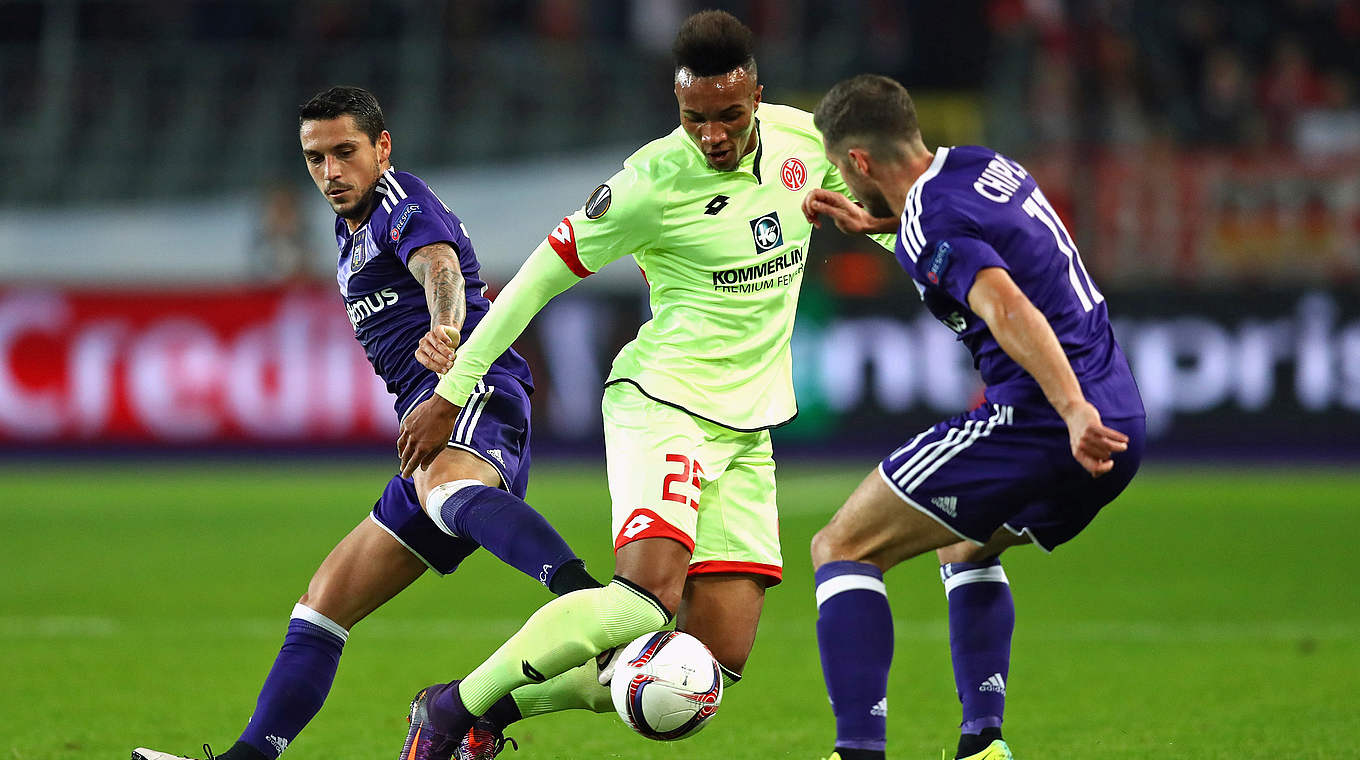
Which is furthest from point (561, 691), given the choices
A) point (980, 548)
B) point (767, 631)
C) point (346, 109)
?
point (767, 631)

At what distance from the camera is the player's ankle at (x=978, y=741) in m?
4.69

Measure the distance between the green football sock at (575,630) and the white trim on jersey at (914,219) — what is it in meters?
1.21

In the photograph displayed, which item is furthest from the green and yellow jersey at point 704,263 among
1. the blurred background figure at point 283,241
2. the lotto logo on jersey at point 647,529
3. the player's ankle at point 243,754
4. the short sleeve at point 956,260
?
the blurred background figure at point 283,241

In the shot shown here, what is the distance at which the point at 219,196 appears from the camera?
17.4 meters

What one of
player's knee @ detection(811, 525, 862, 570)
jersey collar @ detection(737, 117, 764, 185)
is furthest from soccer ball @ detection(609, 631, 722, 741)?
jersey collar @ detection(737, 117, 764, 185)

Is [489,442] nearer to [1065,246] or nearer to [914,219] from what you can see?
[914,219]

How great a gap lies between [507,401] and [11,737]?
86.8 inches

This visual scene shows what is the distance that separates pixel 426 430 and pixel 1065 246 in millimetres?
1884

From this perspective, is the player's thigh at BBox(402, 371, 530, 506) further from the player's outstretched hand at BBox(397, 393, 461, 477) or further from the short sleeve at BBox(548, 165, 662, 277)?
the short sleeve at BBox(548, 165, 662, 277)

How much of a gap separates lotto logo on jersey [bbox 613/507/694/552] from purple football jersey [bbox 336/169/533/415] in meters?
0.73

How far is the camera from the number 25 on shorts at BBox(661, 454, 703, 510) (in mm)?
4711

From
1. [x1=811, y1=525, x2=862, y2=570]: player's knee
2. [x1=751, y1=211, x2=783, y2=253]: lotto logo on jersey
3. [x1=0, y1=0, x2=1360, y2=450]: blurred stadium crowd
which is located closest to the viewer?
[x1=811, y1=525, x2=862, y2=570]: player's knee

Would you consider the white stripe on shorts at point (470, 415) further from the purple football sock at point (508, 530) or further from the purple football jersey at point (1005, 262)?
the purple football jersey at point (1005, 262)

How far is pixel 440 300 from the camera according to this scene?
185 inches
